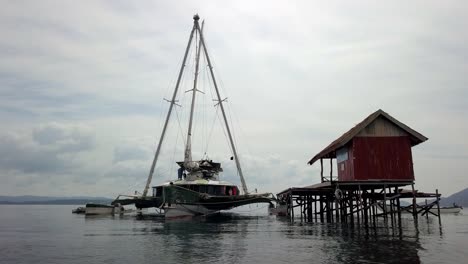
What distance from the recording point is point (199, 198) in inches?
1821

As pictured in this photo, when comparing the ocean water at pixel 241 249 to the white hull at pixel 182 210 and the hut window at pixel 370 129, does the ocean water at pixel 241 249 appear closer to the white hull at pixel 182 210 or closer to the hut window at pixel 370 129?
the hut window at pixel 370 129

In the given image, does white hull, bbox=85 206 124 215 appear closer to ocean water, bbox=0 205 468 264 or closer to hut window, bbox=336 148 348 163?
ocean water, bbox=0 205 468 264

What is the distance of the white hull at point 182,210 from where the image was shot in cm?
4672

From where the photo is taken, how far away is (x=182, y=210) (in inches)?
1855

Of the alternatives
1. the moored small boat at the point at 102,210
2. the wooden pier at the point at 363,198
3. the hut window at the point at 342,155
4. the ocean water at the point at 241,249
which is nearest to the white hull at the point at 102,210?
the moored small boat at the point at 102,210

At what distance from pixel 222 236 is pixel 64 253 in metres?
10.6

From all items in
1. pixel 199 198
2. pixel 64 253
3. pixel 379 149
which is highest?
pixel 379 149

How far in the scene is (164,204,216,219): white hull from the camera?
153 ft

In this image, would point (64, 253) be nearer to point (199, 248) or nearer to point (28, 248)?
point (28, 248)

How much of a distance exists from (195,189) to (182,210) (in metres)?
3.58

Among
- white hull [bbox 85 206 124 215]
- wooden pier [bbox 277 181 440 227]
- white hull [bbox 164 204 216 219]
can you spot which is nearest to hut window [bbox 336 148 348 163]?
wooden pier [bbox 277 181 440 227]

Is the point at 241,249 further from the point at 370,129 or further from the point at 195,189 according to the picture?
the point at 195,189

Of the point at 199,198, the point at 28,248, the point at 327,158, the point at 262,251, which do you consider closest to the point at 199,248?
the point at 262,251

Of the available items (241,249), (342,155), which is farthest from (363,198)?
(241,249)
